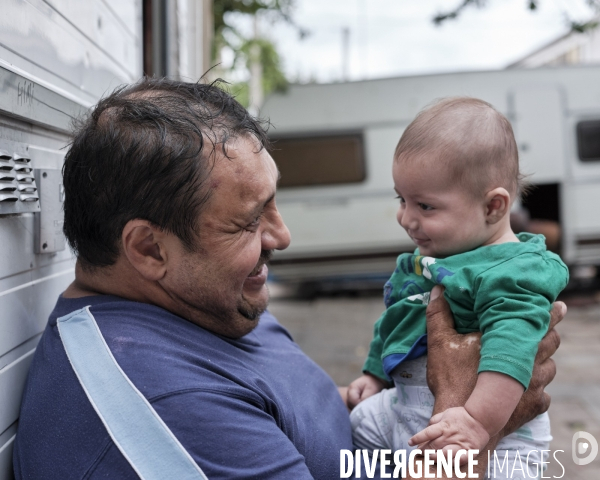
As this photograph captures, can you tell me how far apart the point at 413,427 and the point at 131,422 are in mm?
931

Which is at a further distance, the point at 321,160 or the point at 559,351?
the point at 321,160

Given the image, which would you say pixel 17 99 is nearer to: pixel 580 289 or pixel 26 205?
pixel 26 205

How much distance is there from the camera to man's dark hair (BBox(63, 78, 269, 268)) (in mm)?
1516

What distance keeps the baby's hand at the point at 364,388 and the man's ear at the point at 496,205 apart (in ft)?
2.35

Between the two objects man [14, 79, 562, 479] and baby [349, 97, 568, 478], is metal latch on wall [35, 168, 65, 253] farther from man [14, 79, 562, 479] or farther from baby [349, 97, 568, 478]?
baby [349, 97, 568, 478]

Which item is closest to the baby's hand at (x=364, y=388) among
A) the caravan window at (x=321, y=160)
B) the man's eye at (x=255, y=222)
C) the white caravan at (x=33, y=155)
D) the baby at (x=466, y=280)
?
the baby at (x=466, y=280)

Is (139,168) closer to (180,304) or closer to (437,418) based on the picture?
(180,304)

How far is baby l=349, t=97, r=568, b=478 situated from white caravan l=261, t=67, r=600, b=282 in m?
8.00

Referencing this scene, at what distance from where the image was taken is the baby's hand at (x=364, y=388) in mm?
2199

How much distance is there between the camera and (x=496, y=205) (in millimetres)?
1864

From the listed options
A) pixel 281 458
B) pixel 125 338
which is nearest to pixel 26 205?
pixel 125 338

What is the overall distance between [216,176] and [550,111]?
31.2 ft

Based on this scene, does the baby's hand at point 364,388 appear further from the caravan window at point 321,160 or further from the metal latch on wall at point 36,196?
the caravan window at point 321,160

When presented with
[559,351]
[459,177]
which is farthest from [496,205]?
[559,351]
